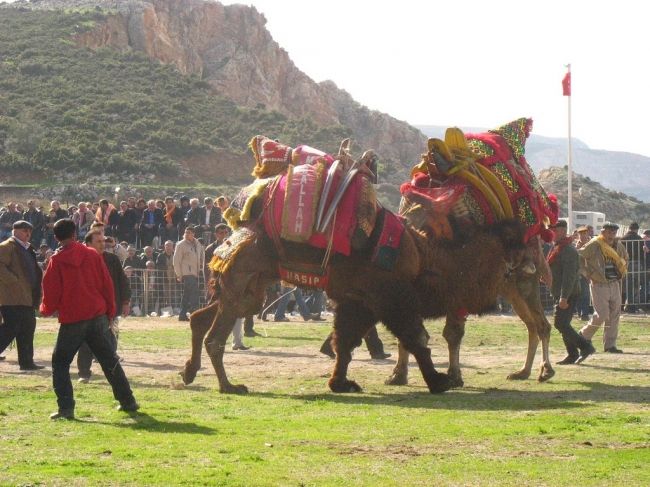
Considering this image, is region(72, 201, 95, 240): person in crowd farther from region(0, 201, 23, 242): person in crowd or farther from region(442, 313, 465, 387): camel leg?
region(442, 313, 465, 387): camel leg

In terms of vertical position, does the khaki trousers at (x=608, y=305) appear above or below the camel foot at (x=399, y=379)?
above

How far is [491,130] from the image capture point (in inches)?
640

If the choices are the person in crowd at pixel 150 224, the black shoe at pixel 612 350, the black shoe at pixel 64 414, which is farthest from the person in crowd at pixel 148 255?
the black shoe at pixel 64 414

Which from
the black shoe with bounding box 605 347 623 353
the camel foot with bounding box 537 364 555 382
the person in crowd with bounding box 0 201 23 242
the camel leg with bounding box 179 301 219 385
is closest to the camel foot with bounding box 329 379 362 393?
the camel leg with bounding box 179 301 219 385

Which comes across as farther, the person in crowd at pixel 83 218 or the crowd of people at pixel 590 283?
the person in crowd at pixel 83 218

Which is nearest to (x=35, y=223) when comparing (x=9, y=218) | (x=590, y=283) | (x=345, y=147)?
(x=9, y=218)

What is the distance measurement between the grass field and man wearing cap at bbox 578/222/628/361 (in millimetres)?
1956

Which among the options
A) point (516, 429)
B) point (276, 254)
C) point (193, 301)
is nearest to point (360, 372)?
point (276, 254)

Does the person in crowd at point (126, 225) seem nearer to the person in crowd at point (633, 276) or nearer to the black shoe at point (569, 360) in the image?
the person in crowd at point (633, 276)

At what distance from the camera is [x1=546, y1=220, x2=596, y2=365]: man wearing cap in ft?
59.1

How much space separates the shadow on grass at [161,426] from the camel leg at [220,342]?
2442 mm

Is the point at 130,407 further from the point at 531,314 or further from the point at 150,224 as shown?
the point at 150,224

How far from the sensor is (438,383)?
1398cm

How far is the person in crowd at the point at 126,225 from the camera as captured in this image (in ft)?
105
